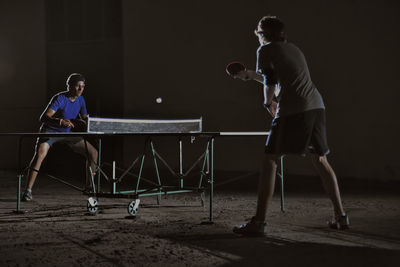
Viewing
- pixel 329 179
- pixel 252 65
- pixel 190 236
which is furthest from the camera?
pixel 252 65

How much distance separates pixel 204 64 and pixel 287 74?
724 cm

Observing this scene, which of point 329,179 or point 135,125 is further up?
point 135,125

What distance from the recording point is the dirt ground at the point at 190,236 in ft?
12.3

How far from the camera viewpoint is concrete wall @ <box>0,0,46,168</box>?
13180 millimetres

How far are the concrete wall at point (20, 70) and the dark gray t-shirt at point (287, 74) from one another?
9.62 metres

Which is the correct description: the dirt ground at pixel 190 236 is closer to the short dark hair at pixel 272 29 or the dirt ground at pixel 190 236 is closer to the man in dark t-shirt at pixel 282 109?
the man in dark t-shirt at pixel 282 109

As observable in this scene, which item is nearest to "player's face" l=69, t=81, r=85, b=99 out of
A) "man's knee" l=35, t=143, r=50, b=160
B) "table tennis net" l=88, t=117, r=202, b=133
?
"man's knee" l=35, t=143, r=50, b=160

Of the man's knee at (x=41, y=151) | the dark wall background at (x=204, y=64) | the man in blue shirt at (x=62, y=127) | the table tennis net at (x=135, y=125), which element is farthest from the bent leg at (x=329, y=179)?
the dark wall background at (x=204, y=64)

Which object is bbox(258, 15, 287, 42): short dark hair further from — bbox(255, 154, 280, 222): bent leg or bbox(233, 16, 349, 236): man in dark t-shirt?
bbox(255, 154, 280, 222): bent leg

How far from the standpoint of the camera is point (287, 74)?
14.9ft

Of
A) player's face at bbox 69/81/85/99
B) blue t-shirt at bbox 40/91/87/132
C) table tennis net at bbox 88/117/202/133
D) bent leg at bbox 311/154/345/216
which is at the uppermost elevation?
player's face at bbox 69/81/85/99

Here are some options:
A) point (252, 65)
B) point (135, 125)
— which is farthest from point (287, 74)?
point (252, 65)

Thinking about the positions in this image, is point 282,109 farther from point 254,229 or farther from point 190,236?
point 190,236

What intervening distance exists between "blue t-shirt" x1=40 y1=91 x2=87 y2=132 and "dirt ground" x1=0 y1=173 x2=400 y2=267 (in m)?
1.00
